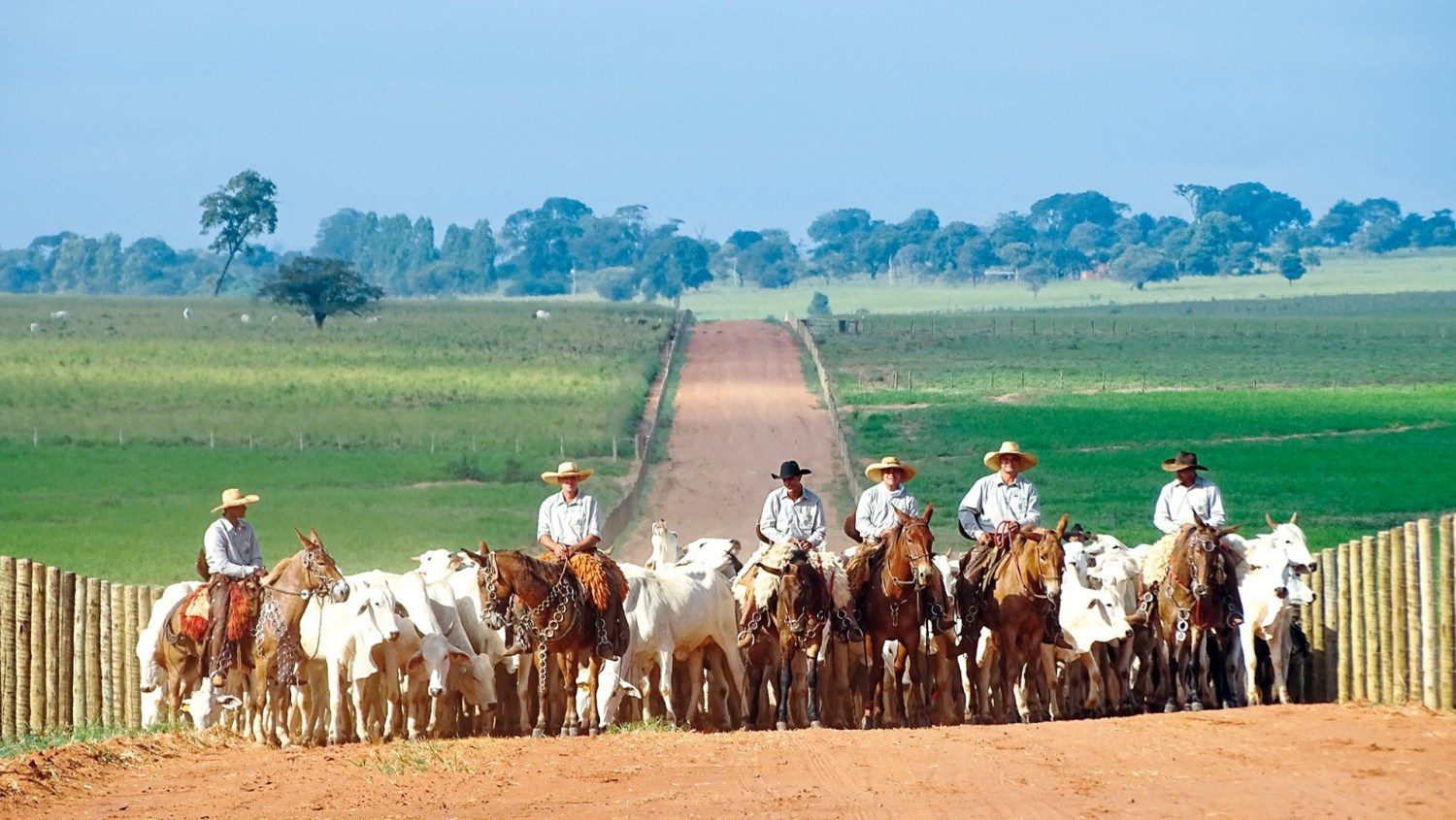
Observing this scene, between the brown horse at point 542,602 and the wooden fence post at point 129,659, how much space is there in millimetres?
3939

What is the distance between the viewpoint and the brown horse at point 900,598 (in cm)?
1886

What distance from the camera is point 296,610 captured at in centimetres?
1822

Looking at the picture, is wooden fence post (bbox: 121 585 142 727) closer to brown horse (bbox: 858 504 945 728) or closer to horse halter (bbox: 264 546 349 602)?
horse halter (bbox: 264 546 349 602)

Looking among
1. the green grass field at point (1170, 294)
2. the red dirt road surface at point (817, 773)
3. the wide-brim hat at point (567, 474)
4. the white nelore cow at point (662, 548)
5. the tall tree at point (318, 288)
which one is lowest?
the red dirt road surface at point (817, 773)

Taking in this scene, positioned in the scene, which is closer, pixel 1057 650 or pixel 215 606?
pixel 215 606

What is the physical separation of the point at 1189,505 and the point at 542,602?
20.8ft

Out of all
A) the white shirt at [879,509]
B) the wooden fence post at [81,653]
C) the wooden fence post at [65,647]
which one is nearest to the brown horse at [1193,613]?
the white shirt at [879,509]

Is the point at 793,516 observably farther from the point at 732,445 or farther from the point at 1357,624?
the point at 732,445

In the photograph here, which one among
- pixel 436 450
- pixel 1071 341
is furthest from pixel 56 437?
pixel 1071 341

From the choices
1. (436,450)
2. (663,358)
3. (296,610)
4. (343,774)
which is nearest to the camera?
(343,774)

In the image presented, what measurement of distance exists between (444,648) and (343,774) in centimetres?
242

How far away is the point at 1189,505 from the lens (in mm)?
20500

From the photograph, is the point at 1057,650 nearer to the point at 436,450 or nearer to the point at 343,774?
the point at 343,774

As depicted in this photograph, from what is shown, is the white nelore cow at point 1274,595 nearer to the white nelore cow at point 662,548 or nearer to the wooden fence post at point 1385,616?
the wooden fence post at point 1385,616
